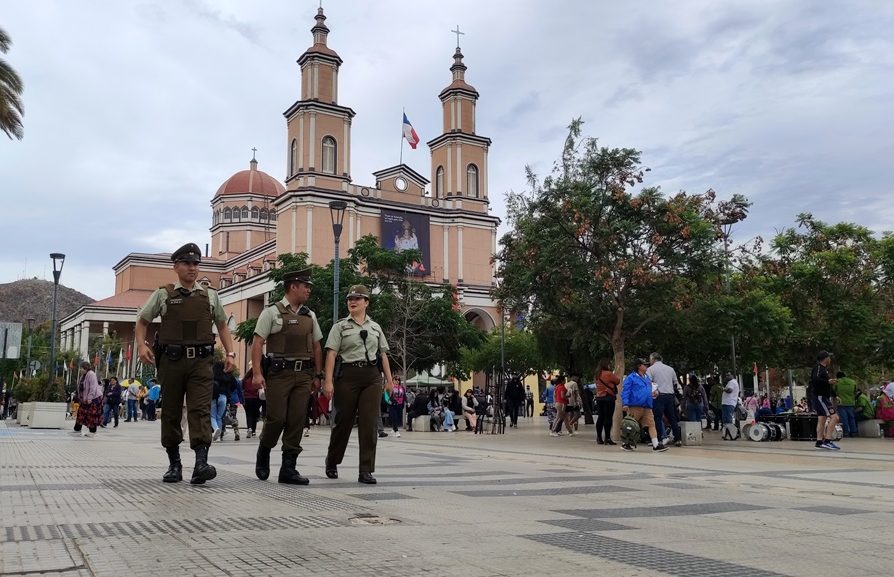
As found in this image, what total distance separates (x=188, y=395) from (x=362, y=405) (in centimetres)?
156

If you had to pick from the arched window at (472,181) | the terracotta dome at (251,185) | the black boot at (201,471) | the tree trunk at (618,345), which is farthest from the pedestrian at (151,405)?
the terracotta dome at (251,185)

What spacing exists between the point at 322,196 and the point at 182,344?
170ft

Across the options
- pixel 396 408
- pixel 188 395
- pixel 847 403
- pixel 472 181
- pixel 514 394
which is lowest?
pixel 396 408

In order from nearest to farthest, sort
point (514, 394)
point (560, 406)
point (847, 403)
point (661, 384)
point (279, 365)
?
point (279, 365)
point (661, 384)
point (847, 403)
point (560, 406)
point (514, 394)

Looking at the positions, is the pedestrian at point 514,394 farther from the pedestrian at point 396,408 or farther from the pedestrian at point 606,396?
the pedestrian at point 606,396

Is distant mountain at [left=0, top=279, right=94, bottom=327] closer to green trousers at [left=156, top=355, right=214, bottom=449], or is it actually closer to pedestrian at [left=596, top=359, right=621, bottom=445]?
pedestrian at [left=596, top=359, right=621, bottom=445]

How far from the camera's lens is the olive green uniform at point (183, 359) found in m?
6.84

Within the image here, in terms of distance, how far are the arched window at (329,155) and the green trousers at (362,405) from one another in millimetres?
52083

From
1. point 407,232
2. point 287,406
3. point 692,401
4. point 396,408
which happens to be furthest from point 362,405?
point 407,232

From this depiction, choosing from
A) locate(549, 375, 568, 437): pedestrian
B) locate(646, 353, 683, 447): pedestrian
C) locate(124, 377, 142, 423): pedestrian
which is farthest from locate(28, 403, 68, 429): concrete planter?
locate(646, 353, 683, 447): pedestrian

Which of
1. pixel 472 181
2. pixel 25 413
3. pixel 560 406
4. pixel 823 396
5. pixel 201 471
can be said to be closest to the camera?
pixel 201 471

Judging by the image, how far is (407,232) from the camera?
6325cm

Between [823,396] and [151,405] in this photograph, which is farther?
[151,405]

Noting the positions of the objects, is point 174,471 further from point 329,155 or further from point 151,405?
point 329,155
